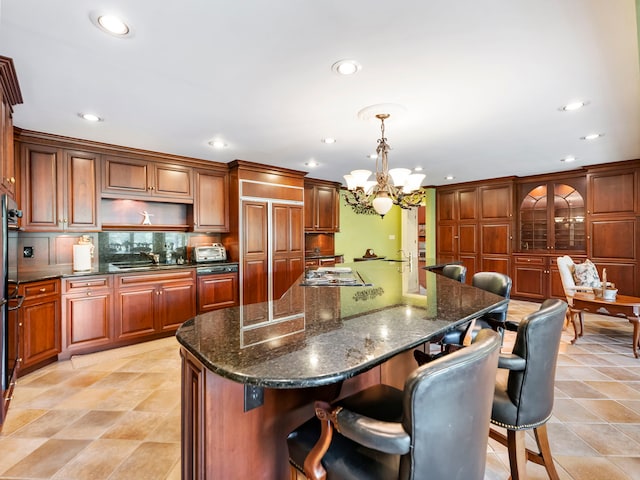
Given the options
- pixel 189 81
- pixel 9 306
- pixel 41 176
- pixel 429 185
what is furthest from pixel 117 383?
pixel 429 185

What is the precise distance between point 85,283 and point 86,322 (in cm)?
41

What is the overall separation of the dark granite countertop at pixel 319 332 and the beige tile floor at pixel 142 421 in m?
1.00

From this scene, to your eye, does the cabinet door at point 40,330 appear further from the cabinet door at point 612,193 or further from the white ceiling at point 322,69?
the cabinet door at point 612,193

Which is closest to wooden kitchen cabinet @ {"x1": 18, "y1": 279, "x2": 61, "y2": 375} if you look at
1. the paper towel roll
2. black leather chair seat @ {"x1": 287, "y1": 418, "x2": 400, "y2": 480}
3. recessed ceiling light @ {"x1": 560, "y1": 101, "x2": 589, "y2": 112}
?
the paper towel roll

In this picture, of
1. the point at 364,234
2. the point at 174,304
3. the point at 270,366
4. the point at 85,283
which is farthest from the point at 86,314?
the point at 364,234

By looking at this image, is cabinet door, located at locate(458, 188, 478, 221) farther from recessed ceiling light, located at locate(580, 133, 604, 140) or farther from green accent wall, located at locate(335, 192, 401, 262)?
recessed ceiling light, located at locate(580, 133, 604, 140)

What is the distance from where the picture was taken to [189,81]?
7.26ft

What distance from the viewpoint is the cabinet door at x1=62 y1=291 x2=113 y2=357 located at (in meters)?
3.17

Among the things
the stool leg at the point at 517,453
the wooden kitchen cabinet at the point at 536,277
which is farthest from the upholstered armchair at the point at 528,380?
the wooden kitchen cabinet at the point at 536,277

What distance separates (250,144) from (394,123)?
168 centimetres

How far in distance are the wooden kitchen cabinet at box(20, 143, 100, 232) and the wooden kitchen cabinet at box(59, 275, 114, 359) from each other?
685 mm

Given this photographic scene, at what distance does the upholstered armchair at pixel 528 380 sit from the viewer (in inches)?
49.0

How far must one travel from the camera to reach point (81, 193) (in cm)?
352

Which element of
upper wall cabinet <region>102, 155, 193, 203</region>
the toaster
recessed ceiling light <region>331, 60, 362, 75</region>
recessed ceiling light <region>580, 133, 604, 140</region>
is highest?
recessed ceiling light <region>580, 133, 604, 140</region>
